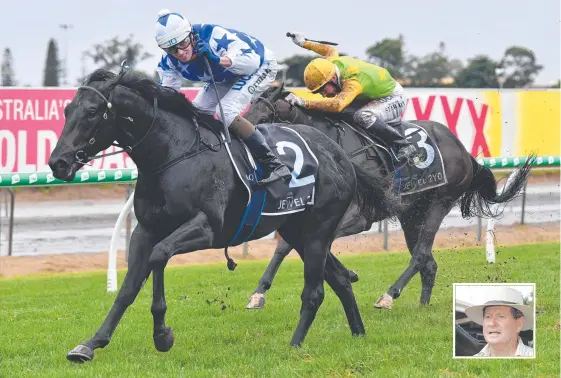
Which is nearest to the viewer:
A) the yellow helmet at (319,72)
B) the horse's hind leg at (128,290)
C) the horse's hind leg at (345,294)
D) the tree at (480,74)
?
the horse's hind leg at (128,290)

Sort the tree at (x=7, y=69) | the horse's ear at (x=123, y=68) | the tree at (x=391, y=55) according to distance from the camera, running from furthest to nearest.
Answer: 1. the tree at (x=391, y=55)
2. the tree at (x=7, y=69)
3. the horse's ear at (x=123, y=68)

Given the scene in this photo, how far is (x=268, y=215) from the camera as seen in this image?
6504 millimetres

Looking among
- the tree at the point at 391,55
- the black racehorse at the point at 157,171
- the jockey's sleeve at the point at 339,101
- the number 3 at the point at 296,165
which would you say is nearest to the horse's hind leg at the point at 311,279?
the black racehorse at the point at 157,171

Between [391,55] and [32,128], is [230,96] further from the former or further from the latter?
[391,55]

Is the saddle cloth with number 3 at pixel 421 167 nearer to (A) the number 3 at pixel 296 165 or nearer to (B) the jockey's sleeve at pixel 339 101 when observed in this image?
(B) the jockey's sleeve at pixel 339 101

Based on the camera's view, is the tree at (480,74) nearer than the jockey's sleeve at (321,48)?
No

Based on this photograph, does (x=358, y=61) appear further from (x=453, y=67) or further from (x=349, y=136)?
(x=453, y=67)

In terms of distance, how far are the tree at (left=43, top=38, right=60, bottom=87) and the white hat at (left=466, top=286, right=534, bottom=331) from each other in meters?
28.4

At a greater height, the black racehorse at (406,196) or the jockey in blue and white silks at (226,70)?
the jockey in blue and white silks at (226,70)

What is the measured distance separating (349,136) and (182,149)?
8.53ft

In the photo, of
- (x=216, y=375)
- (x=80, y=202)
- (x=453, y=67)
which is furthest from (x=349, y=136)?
(x=453, y=67)

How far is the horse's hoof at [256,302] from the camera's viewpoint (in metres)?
8.23

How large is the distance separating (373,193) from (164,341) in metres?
2.02

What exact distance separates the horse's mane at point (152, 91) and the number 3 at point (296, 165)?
47cm
